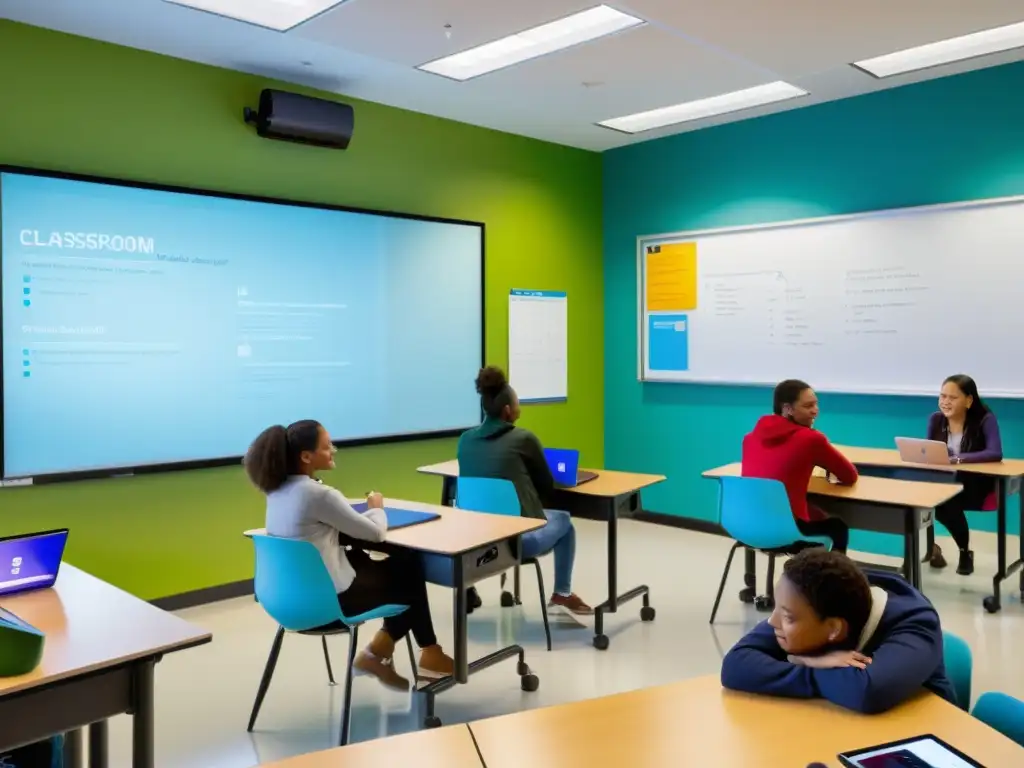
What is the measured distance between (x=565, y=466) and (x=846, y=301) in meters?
2.56

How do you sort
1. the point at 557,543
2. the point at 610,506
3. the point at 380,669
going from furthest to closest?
1. the point at 557,543
2. the point at 610,506
3. the point at 380,669

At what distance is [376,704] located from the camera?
337 centimetres

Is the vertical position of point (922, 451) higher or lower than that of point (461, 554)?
higher

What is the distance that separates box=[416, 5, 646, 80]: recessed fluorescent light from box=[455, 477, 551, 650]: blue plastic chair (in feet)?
7.27

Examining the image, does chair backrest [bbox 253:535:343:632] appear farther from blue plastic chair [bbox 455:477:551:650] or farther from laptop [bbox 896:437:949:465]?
laptop [bbox 896:437:949:465]

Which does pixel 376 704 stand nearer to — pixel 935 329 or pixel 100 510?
pixel 100 510

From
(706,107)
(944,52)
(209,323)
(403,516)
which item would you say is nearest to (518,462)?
(403,516)

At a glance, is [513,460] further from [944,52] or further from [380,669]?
[944,52]

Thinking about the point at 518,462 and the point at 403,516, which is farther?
the point at 518,462

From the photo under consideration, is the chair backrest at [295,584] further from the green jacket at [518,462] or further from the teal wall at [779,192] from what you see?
the teal wall at [779,192]

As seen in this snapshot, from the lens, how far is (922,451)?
455 cm

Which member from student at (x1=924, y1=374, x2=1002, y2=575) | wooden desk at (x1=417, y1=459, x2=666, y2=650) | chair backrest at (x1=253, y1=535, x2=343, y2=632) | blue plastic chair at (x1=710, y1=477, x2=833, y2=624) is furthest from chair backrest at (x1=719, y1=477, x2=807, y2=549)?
chair backrest at (x1=253, y1=535, x2=343, y2=632)

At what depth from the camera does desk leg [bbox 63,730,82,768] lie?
7.78 ft

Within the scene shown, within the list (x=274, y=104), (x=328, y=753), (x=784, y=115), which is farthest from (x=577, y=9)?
(x=328, y=753)
